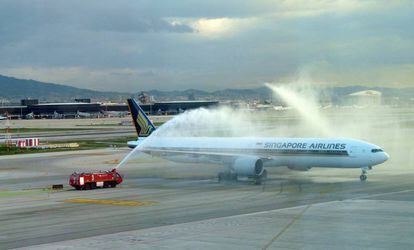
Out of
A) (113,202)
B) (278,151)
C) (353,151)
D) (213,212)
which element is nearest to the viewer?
(213,212)

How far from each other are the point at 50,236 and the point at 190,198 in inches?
658

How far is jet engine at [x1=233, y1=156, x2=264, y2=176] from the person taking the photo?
59125 mm

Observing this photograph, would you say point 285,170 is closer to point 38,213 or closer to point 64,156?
point 38,213

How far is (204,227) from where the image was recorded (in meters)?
33.7

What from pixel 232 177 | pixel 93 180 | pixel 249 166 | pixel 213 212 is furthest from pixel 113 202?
pixel 232 177

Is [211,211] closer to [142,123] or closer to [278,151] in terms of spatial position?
[278,151]

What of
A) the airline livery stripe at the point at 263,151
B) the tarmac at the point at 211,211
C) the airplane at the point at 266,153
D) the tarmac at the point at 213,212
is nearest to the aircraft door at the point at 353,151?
the airplane at the point at 266,153

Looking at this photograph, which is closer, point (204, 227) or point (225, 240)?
point (225, 240)

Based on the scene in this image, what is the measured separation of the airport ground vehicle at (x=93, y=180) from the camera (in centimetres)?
5694

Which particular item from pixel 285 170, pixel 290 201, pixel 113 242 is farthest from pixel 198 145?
pixel 113 242

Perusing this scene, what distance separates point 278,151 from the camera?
199ft

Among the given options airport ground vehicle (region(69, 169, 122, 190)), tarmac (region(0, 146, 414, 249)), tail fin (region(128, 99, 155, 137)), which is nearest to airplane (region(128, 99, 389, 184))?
tarmac (region(0, 146, 414, 249))

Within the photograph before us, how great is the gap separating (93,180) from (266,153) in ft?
54.0

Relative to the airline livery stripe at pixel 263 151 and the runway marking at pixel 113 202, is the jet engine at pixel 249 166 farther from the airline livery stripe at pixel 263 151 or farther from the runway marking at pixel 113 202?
the runway marking at pixel 113 202
